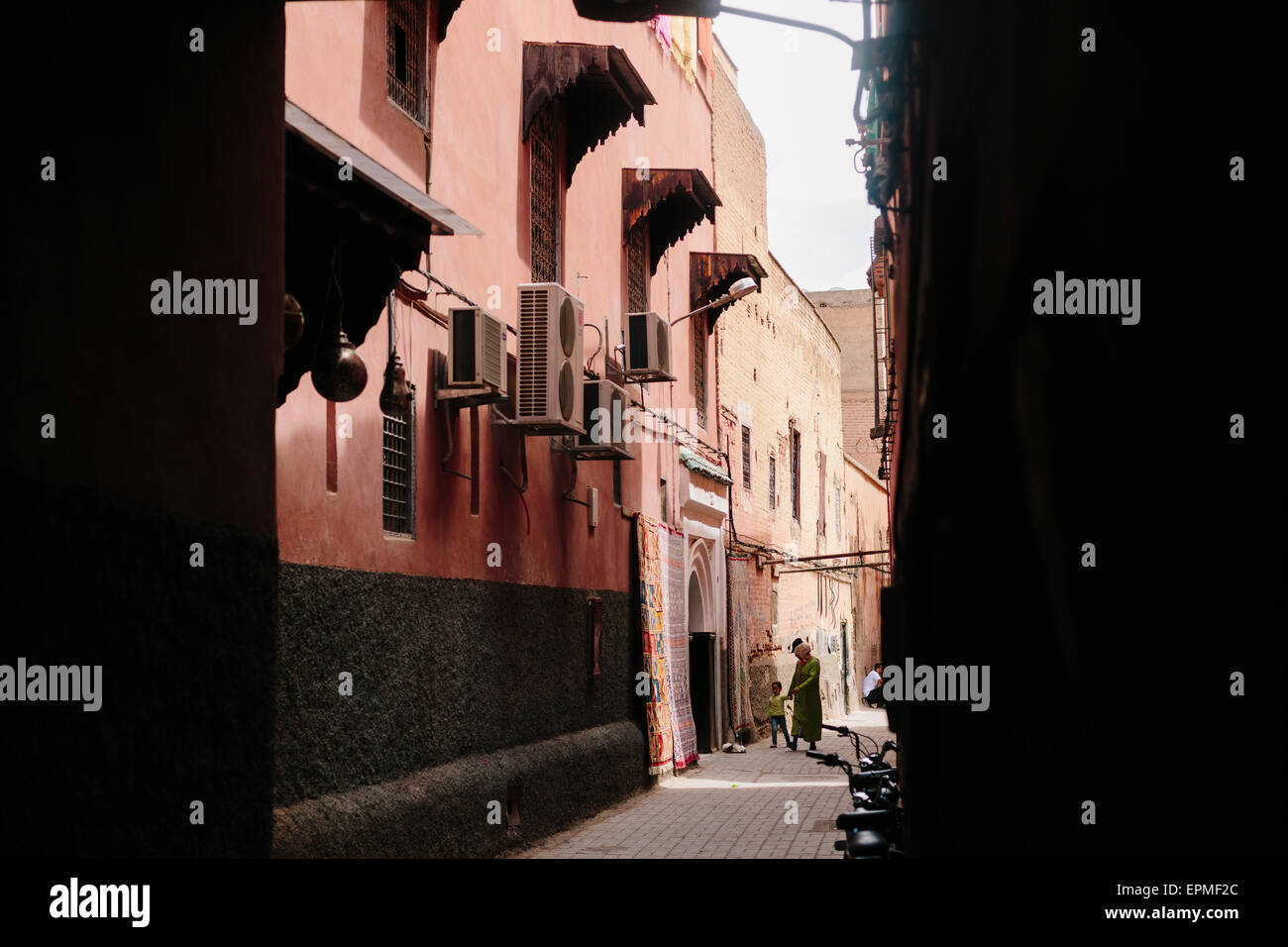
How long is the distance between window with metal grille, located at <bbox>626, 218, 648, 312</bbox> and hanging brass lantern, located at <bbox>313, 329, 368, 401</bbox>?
32.2 ft

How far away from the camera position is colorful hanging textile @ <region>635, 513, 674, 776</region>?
16953 millimetres

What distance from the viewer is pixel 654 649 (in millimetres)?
17375

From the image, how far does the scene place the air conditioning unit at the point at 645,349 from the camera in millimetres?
15859

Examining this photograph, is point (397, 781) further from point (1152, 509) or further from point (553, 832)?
point (1152, 509)

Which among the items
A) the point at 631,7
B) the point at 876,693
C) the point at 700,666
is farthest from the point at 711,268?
the point at 631,7

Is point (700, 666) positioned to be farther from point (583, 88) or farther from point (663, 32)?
point (583, 88)

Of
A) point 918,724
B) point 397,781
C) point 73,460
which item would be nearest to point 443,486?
point 397,781

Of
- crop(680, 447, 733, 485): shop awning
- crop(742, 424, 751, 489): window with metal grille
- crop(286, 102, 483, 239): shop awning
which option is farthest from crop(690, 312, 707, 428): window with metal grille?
crop(286, 102, 483, 239): shop awning

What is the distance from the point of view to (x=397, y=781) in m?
9.54

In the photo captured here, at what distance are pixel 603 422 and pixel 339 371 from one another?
6.21 meters

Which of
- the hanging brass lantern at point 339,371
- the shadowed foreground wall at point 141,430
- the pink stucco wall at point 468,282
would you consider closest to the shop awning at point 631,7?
the shadowed foreground wall at point 141,430

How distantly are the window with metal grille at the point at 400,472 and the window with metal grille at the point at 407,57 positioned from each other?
207 cm

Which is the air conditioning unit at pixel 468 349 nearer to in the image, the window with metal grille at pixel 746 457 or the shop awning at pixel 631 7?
the shop awning at pixel 631 7
